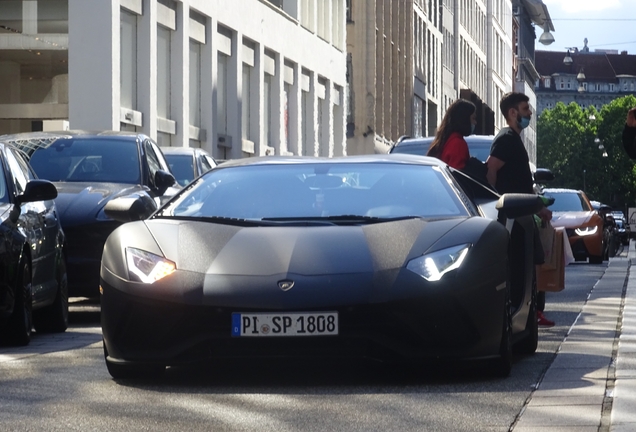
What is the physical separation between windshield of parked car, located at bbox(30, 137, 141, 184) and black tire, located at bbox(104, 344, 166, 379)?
258 inches

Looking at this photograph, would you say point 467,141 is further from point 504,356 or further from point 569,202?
point 504,356

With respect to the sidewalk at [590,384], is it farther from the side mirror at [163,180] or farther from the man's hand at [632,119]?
the side mirror at [163,180]

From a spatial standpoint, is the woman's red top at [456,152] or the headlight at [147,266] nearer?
the headlight at [147,266]

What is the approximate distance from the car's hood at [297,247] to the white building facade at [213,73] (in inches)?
788

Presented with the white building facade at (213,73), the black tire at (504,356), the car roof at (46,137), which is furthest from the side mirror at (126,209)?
the white building facade at (213,73)

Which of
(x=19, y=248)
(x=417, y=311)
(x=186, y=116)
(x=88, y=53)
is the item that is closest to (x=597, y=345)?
(x=417, y=311)

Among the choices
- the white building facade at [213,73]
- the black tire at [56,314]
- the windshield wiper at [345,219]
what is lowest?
the black tire at [56,314]

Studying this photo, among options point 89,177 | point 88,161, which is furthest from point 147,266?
point 88,161

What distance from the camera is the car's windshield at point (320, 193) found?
27.5 ft

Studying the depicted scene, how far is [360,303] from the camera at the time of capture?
7.47 metres

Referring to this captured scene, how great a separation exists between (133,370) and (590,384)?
7.42 ft

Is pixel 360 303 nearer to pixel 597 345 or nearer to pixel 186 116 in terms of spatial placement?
pixel 597 345

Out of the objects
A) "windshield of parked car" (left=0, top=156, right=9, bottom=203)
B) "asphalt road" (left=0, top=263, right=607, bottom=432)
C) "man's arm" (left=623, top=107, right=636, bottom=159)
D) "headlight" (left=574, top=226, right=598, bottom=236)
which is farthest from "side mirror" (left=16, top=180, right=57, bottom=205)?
"headlight" (left=574, top=226, right=598, bottom=236)

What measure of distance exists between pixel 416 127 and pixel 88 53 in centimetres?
4719
